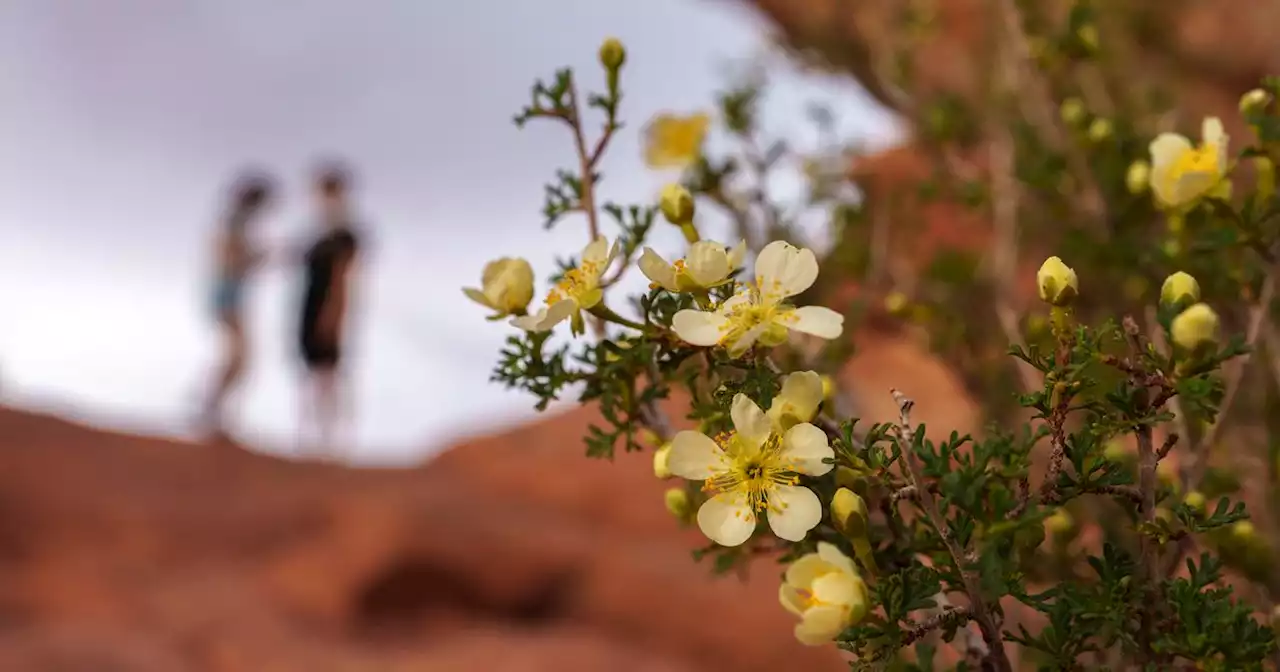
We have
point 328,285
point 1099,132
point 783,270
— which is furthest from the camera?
point 328,285

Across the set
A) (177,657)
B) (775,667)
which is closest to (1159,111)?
(775,667)

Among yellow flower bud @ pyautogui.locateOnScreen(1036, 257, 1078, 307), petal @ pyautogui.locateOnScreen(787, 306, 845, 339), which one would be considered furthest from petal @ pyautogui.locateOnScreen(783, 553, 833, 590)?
yellow flower bud @ pyautogui.locateOnScreen(1036, 257, 1078, 307)

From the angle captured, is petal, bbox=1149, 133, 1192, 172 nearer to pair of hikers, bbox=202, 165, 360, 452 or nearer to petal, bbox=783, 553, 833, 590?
petal, bbox=783, 553, 833, 590

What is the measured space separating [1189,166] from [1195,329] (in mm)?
524

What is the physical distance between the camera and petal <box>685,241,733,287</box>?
0.87 meters

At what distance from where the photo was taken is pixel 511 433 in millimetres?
7625

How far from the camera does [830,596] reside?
0.83m

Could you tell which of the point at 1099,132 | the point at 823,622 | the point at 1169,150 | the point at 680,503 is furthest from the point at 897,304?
the point at 823,622

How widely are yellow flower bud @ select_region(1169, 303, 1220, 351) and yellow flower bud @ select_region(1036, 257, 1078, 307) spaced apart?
94mm

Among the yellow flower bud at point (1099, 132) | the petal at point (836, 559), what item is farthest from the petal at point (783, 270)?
the yellow flower bud at point (1099, 132)

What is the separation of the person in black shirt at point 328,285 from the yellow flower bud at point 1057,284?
544 cm

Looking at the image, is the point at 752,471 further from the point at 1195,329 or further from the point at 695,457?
the point at 1195,329

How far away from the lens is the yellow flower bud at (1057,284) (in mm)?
878

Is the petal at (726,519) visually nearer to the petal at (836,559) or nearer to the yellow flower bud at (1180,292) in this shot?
the petal at (836,559)
